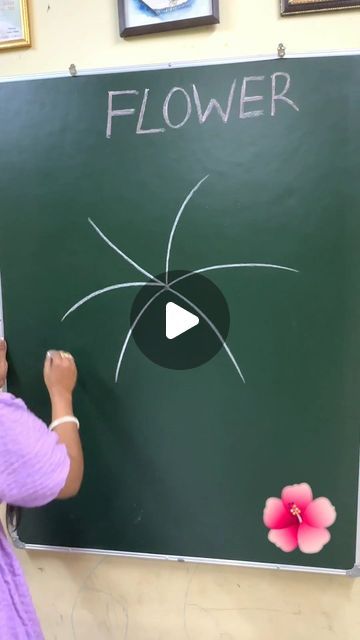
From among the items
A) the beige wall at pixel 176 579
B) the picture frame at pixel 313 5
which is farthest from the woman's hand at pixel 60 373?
the picture frame at pixel 313 5

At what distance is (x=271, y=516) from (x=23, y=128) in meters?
1.01

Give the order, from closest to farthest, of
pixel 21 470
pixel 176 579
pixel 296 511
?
pixel 21 470, pixel 296 511, pixel 176 579

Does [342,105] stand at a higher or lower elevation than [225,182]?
higher

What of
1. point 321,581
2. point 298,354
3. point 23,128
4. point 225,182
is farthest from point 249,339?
point 23,128

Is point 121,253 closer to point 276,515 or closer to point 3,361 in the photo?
point 3,361

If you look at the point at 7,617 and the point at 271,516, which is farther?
the point at 271,516

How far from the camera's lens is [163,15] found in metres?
1.04

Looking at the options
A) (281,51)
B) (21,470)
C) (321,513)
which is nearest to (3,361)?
(21,470)

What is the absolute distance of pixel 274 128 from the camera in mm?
1018

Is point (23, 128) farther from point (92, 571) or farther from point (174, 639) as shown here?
point (174, 639)

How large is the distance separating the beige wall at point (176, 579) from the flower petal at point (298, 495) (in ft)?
0.62

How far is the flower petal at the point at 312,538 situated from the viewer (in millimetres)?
1082

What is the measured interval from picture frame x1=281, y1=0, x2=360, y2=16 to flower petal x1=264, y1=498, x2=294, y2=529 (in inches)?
39.4

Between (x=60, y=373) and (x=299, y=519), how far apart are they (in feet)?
1.99
